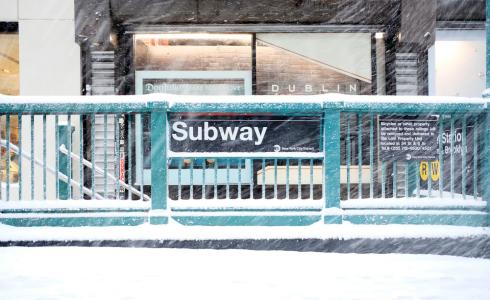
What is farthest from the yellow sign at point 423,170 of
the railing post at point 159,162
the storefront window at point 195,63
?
the storefront window at point 195,63

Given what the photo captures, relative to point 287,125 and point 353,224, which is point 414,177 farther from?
point 287,125

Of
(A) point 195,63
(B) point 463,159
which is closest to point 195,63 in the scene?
(A) point 195,63

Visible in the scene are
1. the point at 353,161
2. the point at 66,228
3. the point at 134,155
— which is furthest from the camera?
the point at 353,161

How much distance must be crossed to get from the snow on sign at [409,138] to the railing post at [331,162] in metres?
0.49

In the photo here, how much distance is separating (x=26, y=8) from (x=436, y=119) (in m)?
7.11

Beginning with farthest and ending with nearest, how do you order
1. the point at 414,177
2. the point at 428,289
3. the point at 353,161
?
1. the point at 353,161
2. the point at 414,177
3. the point at 428,289

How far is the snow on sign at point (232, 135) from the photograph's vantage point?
5020 millimetres

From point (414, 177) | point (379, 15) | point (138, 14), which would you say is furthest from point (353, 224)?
point (138, 14)

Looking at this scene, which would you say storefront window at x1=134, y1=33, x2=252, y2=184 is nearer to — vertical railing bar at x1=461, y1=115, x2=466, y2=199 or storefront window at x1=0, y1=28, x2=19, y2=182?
storefront window at x1=0, y1=28, x2=19, y2=182

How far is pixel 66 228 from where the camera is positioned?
16.1ft

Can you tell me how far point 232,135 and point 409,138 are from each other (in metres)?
1.78

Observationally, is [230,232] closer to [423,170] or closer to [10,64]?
[423,170]

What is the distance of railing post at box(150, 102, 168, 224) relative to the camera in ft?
16.1

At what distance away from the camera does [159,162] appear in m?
4.94
